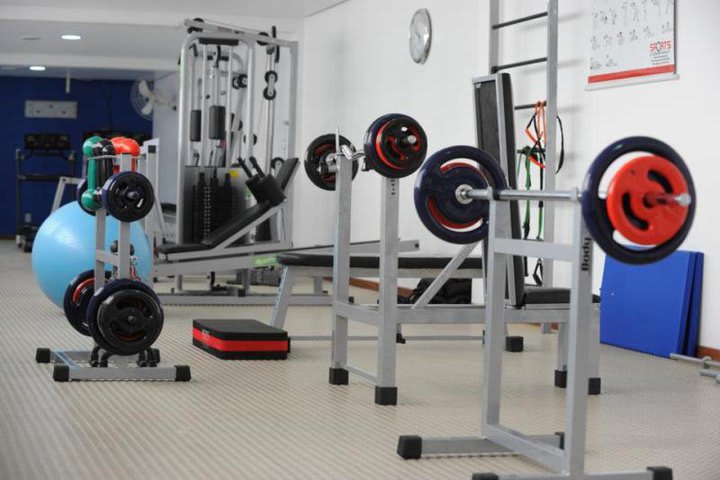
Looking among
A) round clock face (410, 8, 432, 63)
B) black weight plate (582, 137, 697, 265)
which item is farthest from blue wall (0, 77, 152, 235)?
black weight plate (582, 137, 697, 265)

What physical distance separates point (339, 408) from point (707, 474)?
1333mm

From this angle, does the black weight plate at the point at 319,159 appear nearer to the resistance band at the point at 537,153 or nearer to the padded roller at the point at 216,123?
the resistance band at the point at 537,153

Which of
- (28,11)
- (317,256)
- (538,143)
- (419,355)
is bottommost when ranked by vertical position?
(419,355)

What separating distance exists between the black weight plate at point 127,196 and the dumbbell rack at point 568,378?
152cm

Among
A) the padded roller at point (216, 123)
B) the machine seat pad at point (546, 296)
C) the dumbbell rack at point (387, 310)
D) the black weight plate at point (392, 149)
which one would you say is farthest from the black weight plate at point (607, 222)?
the padded roller at point (216, 123)

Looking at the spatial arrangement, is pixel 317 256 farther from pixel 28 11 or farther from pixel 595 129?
pixel 28 11

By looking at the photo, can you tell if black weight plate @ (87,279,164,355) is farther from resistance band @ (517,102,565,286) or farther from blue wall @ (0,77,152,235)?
blue wall @ (0,77,152,235)

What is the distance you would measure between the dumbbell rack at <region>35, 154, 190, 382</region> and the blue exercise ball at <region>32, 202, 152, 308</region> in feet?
4.07

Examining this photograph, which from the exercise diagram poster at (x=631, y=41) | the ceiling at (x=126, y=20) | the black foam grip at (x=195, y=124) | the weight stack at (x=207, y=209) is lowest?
the weight stack at (x=207, y=209)

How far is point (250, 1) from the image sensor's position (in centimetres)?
917

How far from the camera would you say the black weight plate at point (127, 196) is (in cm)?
397

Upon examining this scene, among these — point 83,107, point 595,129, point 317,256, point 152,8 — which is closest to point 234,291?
point 317,256

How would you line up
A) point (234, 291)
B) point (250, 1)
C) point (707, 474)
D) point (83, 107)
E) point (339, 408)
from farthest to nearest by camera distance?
point (83, 107), point (250, 1), point (234, 291), point (339, 408), point (707, 474)

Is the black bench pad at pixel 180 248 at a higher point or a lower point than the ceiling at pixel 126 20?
lower
